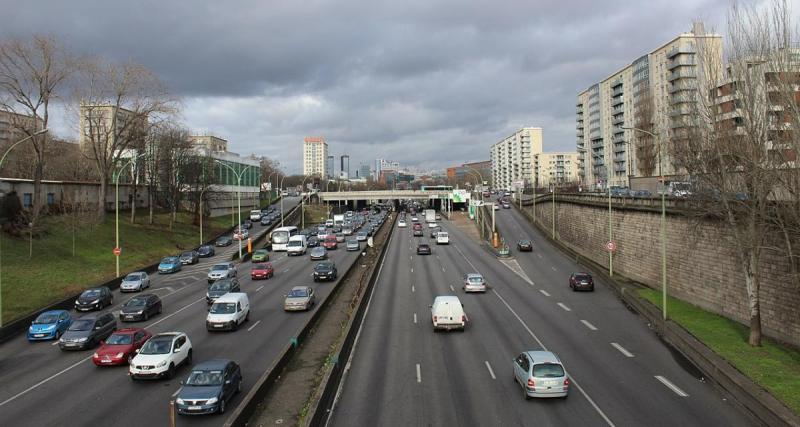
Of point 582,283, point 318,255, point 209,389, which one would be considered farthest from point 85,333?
point 318,255

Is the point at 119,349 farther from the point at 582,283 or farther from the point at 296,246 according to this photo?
the point at 296,246

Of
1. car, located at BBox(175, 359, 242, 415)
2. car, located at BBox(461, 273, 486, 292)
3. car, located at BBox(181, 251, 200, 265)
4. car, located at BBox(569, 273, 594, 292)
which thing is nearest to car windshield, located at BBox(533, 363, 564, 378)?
car, located at BBox(175, 359, 242, 415)

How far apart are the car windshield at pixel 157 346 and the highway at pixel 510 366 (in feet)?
21.3

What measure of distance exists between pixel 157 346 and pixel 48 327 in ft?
34.1

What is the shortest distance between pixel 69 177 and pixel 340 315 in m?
74.1

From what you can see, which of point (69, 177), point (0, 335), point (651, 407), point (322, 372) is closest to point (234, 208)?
point (69, 177)

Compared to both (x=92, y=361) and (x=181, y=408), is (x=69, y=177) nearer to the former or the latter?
(x=92, y=361)

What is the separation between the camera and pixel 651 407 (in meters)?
16.2

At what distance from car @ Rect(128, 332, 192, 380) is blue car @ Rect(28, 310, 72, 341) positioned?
376 inches

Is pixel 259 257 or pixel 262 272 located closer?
pixel 262 272

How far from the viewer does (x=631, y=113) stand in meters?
122

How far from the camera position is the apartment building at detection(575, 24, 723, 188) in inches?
3141

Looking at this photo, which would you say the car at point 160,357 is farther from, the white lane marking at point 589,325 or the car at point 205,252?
the car at point 205,252

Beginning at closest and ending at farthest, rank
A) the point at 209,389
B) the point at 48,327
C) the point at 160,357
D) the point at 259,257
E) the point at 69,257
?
the point at 209,389, the point at 160,357, the point at 48,327, the point at 69,257, the point at 259,257
